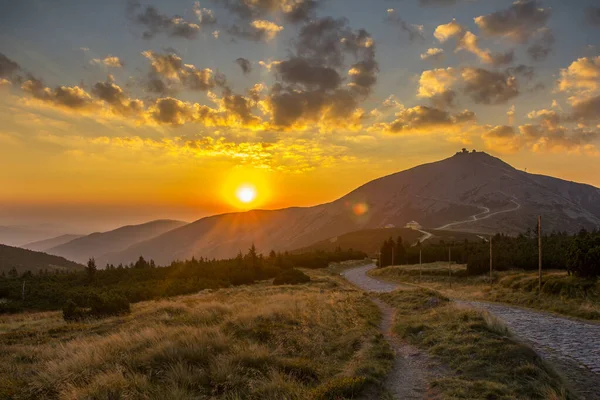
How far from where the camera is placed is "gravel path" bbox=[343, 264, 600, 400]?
36.0 ft

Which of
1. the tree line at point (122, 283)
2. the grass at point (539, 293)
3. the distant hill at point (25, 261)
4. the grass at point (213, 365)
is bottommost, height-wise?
the distant hill at point (25, 261)

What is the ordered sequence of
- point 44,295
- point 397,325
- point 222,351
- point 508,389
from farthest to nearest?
1. point 44,295
2. point 397,325
3. point 222,351
4. point 508,389

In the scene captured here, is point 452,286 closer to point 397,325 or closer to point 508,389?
point 397,325

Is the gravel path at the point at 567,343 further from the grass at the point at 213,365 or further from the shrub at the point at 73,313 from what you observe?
the shrub at the point at 73,313

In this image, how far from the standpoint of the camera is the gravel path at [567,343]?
1098 cm

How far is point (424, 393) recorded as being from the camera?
31.6 ft

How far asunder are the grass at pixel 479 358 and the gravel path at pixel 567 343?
101cm

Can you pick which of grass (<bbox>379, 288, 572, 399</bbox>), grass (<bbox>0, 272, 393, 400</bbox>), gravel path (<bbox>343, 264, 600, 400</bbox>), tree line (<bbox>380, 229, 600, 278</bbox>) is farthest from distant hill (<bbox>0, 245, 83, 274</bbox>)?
gravel path (<bbox>343, 264, 600, 400</bbox>)

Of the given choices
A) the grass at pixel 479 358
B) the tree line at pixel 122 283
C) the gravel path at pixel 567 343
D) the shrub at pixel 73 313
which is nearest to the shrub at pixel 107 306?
the tree line at pixel 122 283

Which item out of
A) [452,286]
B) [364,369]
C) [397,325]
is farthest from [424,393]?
[452,286]

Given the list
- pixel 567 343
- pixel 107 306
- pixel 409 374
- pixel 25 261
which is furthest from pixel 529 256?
pixel 25 261

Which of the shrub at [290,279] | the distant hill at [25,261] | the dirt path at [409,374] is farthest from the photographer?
the distant hill at [25,261]

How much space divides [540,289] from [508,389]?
79.4 feet

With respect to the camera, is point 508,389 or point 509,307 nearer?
point 508,389
